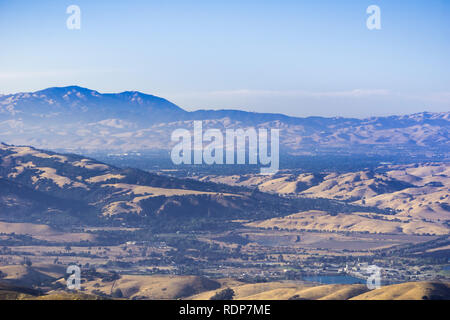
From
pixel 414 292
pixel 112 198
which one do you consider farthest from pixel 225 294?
pixel 112 198

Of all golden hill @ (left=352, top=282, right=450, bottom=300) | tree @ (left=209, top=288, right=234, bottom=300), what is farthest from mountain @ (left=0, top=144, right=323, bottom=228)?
golden hill @ (left=352, top=282, right=450, bottom=300)

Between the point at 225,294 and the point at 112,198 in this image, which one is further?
the point at 112,198

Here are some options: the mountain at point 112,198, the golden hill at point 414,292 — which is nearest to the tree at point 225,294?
the golden hill at point 414,292

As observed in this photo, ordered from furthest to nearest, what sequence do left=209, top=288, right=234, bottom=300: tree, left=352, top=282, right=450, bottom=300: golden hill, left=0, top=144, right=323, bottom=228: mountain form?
left=0, top=144, right=323, bottom=228: mountain
left=209, top=288, right=234, bottom=300: tree
left=352, top=282, right=450, bottom=300: golden hill

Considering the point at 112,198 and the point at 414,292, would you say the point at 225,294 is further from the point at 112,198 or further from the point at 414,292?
the point at 112,198

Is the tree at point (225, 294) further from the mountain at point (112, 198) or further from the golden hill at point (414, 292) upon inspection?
the mountain at point (112, 198)

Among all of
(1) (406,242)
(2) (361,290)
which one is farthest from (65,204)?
(2) (361,290)

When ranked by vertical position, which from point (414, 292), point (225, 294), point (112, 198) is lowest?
point (112, 198)

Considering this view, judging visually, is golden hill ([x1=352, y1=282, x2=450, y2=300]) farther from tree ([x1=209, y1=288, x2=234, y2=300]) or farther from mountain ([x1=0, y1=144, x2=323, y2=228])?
mountain ([x1=0, y1=144, x2=323, y2=228])

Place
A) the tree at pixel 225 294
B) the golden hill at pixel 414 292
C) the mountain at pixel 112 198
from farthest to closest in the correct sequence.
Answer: the mountain at pixel 112 198, the tree at pixel 225 294, the golden hill at pixel 414 292

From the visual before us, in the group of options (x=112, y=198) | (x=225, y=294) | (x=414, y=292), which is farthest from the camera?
(x=112, y=198)
